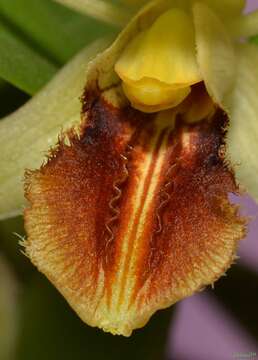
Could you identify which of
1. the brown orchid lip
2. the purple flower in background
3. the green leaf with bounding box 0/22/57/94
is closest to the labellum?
the brown orchid lip

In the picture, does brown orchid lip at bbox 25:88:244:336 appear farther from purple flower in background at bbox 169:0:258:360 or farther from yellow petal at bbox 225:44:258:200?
purple flower in background at bbox 169:0:258:360

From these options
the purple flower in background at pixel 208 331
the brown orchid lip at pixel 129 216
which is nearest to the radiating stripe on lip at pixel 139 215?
the brown orchid lip at pixel 129 216

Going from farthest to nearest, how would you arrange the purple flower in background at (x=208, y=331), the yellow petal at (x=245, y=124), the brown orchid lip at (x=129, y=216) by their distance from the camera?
the purple flower in background at (x=208, y=331)
the yellow petal at (x=245, y=124)
the brown orchid lip at (x=129, y=216)

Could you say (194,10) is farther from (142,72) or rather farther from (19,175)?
(19,175)

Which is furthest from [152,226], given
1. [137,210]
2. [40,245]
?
[40,245]

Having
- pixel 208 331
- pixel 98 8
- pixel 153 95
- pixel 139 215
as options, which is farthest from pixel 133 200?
pixel 208 331

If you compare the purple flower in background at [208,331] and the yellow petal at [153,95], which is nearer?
the yellow petal at [153,95]

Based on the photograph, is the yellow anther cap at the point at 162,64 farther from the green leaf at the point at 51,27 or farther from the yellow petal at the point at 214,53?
the green leaf at the point at 51,27
